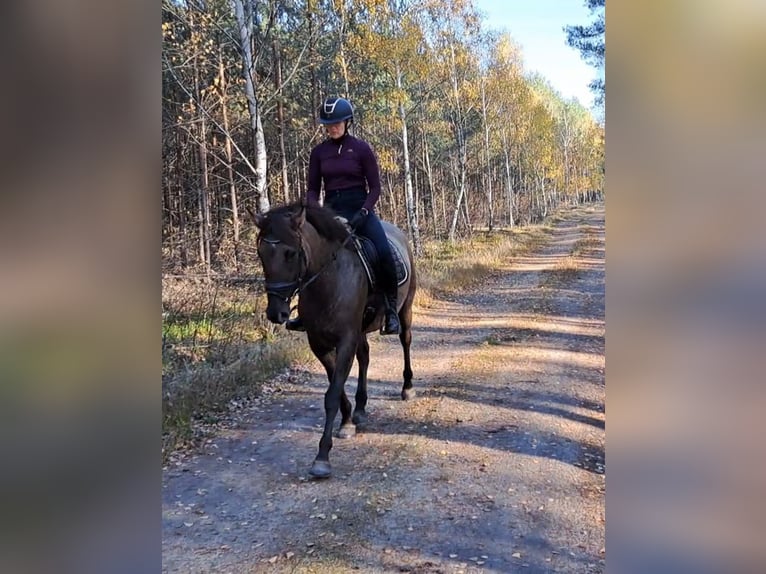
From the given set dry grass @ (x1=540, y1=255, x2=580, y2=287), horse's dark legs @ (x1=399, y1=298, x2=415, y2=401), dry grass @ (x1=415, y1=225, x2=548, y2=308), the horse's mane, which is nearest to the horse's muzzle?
the horse's mane

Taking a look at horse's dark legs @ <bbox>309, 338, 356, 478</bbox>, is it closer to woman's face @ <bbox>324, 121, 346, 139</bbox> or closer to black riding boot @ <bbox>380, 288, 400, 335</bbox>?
black riding boot @ <bbox>380, 288, 400, 335</bbox>

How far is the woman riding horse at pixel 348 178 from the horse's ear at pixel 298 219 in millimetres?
401

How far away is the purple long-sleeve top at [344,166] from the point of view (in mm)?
5312

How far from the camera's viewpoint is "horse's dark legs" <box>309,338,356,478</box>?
15.5ft

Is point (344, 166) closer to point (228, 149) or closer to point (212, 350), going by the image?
point (212, 350)

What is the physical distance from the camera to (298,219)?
4484mm

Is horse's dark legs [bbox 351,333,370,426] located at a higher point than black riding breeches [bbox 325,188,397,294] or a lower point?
lower

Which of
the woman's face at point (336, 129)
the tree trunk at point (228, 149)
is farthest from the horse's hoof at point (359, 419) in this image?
the tree trunk at point (228, 149)

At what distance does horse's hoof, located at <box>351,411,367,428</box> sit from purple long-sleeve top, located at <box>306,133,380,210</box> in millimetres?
2131

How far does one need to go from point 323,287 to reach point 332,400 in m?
0.97

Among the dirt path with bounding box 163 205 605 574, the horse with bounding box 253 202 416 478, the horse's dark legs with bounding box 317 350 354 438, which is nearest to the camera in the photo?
the dirt path with bounding box 163 205 605 574

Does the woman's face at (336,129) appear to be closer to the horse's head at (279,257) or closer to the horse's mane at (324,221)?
the horse's mane at (324,221)
